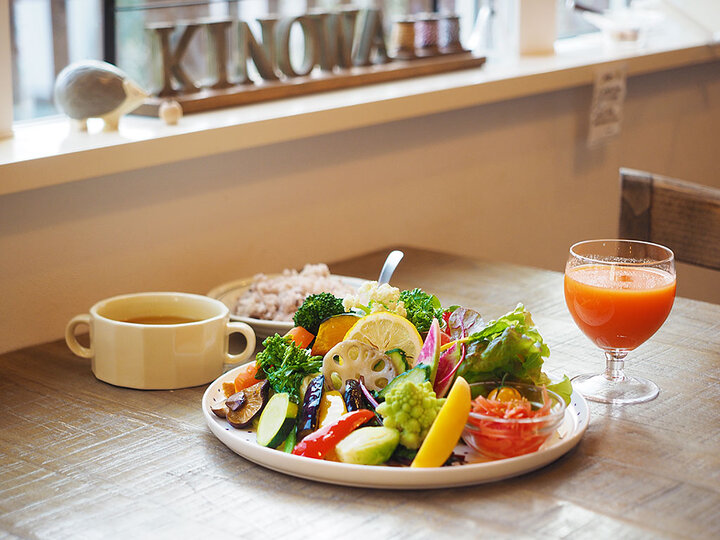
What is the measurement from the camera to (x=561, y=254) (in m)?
2.49

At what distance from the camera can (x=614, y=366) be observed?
1.15m

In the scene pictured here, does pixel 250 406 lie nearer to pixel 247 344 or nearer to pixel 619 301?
pixel 247 344

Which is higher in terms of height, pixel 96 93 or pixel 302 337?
pixel 96 93

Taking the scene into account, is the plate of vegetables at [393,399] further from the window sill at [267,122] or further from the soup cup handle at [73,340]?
the window sill at [267,122]

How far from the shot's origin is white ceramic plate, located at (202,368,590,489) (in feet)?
2.86

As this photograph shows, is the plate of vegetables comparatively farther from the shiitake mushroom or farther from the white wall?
the white wall

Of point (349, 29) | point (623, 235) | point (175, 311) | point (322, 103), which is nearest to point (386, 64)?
point (349, 29)

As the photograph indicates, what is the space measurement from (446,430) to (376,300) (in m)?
0.23

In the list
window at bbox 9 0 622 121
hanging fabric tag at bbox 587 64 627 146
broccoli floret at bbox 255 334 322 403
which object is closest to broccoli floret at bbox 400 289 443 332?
broccoli floret at bbox 255 334 322 403

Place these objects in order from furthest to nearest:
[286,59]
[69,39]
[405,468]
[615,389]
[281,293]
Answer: [286,59] → [69,39] → [281,293] → [615,389] → [405,468]

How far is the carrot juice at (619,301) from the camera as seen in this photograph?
1.08 metres

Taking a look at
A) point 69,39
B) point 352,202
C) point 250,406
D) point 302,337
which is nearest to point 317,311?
point 302,337

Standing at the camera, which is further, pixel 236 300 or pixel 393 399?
pixel 236 300

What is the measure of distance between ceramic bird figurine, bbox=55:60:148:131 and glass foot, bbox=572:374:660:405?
2.59 ft
